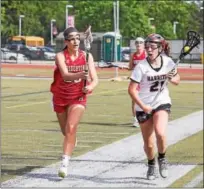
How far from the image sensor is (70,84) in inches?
352

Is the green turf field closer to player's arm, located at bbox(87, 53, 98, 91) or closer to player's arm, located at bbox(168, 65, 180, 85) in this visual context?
player's arm, located at bbox(168, 65, 180, 85)

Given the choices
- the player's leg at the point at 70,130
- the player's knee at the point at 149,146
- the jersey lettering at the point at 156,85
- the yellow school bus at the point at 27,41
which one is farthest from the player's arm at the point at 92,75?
the yellow school bus at the point at 27,41

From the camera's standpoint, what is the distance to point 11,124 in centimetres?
1778

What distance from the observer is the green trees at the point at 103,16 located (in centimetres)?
6925

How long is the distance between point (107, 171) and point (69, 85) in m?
2.12

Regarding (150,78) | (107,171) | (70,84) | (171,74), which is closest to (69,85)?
(70,84)

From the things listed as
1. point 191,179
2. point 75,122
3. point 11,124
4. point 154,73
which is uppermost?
point 154,73

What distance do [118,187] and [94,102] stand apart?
54.5 feet

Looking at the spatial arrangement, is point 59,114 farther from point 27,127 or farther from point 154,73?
point 27,127

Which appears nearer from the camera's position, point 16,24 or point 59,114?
point 59,114

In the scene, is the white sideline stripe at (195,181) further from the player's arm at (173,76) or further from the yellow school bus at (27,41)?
the yellow school bus at (27,41)

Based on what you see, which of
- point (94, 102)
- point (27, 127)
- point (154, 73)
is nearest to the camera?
point (154, 73)

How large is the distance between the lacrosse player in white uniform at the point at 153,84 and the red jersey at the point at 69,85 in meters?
0.62

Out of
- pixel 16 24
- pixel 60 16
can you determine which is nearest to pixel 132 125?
pixel 16 24
